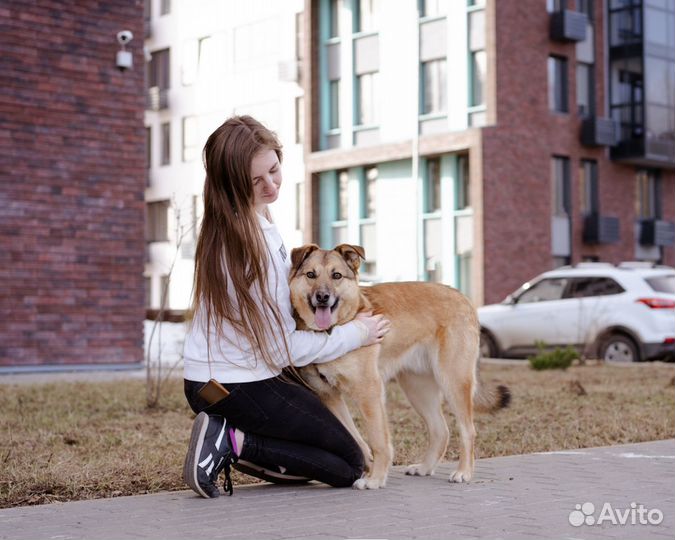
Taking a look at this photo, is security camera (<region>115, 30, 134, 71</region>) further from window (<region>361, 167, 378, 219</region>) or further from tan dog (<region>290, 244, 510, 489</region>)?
window (<region>361, 167, 378, 219</region>)

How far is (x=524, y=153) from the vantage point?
3469 centimetres

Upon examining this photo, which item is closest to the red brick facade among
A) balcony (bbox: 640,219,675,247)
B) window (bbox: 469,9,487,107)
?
window (bbox: 469,9,487,107)

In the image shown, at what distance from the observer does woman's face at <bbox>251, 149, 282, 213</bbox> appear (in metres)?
6.01

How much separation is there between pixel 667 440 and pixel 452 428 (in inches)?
69.9

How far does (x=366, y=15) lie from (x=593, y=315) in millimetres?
20012

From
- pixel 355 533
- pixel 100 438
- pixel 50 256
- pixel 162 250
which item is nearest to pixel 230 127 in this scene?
pixel 355 533

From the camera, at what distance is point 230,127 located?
6055mm

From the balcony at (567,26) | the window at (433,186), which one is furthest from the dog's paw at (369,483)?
the balcony at (567,26)

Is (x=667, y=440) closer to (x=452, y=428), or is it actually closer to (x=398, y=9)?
(x=452, y=428)

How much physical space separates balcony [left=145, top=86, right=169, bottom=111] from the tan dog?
39062 millimetres

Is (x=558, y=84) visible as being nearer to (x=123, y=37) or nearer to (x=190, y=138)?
(x=190, y=138)

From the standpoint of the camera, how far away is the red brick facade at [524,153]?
111ft

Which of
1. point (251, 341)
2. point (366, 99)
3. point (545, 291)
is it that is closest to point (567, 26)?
point (366, 99)

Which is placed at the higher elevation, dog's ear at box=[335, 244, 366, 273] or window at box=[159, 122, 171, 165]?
window at box=[159, 122, 171, 165]
